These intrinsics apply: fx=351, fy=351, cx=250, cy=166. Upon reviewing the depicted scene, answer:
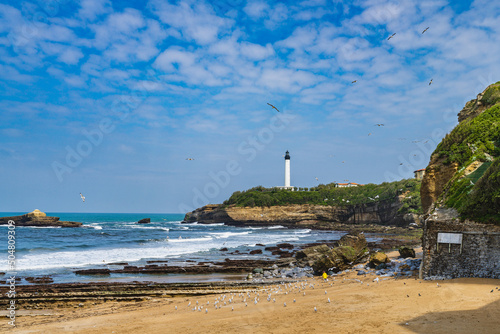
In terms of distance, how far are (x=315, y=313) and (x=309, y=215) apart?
3221 inches

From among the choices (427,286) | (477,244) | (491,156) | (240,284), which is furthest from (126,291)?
(491,156)

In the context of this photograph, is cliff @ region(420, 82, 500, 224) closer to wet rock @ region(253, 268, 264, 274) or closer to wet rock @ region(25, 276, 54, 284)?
wet rock @ region(253, 268, 264, 274)

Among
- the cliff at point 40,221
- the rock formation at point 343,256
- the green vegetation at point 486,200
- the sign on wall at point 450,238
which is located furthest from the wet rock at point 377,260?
the cliff at point 40,221

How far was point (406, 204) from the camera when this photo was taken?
71062mm

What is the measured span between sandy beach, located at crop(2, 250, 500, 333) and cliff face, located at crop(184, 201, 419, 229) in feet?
226

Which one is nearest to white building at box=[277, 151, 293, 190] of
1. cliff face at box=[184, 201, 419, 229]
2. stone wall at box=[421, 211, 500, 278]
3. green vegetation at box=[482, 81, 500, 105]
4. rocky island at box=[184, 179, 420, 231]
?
rocky island at box=[184, 179, 420, 231]

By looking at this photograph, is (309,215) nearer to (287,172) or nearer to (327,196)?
(327,196)

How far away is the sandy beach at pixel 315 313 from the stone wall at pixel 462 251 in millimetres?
544

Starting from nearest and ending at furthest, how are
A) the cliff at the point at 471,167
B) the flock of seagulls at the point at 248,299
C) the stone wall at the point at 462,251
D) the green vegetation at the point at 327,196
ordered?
the stone wall at the point at 462,251
the flock of seagulls at the point at 248,299
the cliff at the point at 471,167
the green vegetation at the point at 327,196

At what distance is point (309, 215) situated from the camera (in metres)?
90.4

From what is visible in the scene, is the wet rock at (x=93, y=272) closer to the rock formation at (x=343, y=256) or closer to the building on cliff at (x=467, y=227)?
the rock formation at (x=343, y=256)

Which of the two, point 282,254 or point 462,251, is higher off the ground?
point 462,251

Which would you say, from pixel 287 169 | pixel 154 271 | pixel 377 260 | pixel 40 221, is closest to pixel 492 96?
pixel 377 260

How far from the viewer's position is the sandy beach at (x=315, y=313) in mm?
8570
